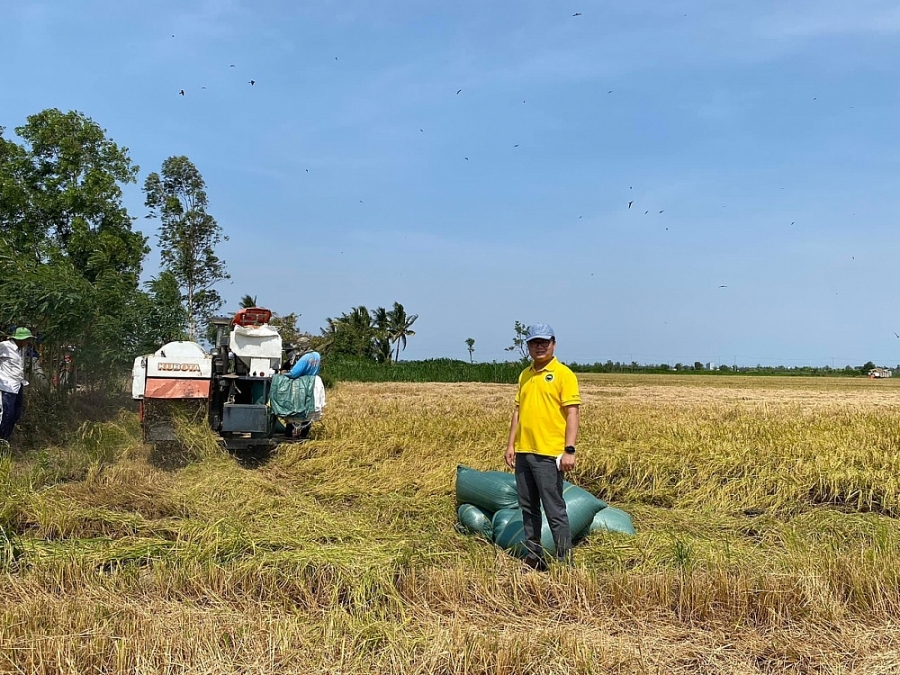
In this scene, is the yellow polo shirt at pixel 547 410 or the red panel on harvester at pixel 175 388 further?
the red panel on harvester at pixel 175 388

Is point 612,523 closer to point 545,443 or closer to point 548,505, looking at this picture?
point 548,505

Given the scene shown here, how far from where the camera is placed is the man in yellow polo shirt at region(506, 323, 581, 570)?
425 cm

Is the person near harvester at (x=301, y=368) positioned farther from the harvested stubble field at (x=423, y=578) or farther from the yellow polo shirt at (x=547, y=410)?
the yellow polo shirt at (x=547, y=410)

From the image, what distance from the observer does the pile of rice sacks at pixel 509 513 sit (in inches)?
183

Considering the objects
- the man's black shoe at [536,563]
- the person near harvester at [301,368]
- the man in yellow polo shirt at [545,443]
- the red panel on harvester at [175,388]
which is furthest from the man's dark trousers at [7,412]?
the man's black shoe at [536,563]

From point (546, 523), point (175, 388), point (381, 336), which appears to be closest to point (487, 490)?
point (546, 523)

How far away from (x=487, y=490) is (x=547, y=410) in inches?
48.8

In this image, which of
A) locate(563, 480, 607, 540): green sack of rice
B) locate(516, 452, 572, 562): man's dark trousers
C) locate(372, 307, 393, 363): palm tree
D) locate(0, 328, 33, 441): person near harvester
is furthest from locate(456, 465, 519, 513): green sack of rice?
locate(372, 307, 393, 363): palm tree

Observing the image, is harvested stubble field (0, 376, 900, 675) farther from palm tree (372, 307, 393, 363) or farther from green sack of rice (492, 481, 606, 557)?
palm tree (372, 307, 393, 363)

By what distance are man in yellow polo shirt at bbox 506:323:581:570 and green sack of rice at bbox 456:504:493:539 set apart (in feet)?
2.21

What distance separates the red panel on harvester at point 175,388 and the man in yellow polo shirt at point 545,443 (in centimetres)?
438

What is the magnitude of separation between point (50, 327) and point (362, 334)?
147ft

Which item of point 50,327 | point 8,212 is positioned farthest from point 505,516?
point 8,212

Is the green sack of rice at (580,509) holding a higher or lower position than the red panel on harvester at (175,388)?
lower
